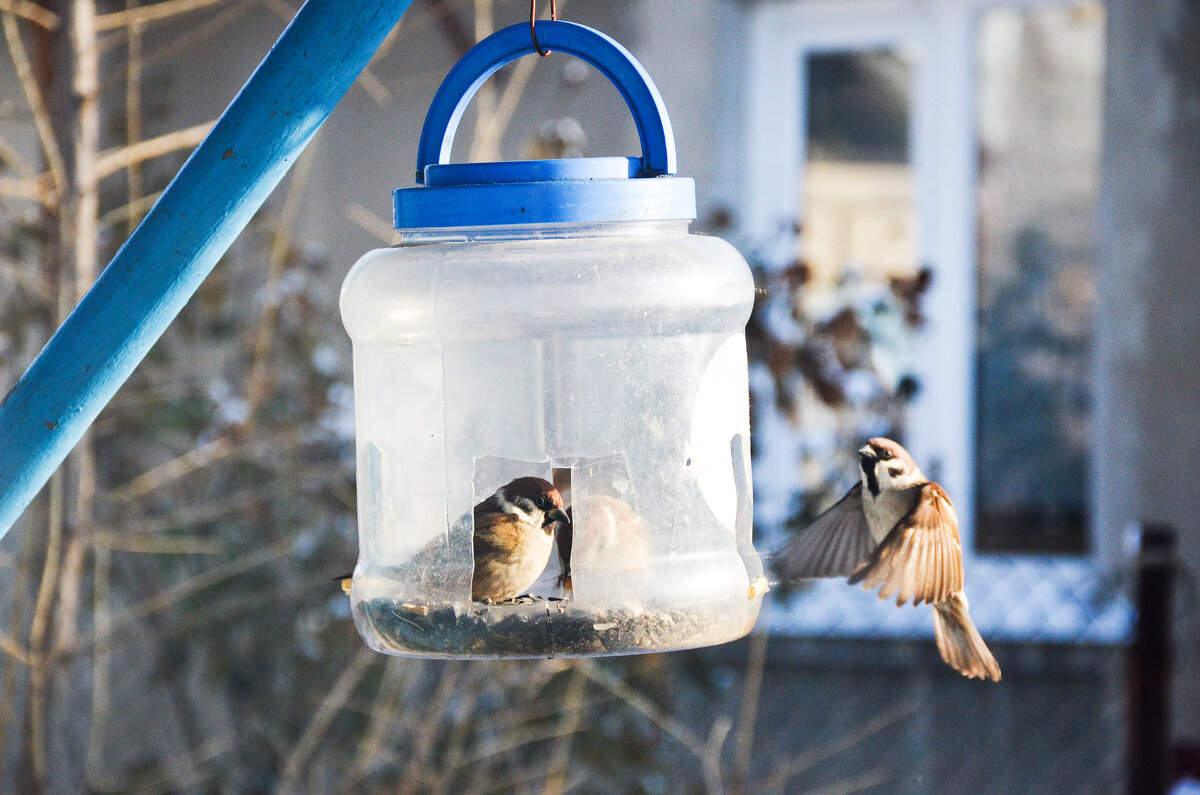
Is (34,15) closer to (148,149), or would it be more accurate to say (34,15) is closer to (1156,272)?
(148,149)

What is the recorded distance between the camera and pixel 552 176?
49.8 inches

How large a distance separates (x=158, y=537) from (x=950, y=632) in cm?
267

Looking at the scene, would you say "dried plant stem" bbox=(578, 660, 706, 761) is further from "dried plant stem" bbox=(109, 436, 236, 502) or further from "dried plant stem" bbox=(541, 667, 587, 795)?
"dried plant stem" bbox=(109, 436, 236, 502)

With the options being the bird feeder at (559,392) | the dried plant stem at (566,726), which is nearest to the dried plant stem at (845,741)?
the dried plant stem at (566,726)

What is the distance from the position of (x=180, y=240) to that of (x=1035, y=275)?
413cm

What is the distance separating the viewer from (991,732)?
441 cm

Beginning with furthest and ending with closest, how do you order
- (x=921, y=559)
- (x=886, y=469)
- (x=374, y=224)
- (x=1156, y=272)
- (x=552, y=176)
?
1. (x=1156, y=272)
2. (x=374, y=224)
3. (x=886, y=469)
4. (x=921, y=559)
5. (x=552, y=176)

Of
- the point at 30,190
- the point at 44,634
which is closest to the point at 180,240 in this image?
the point at 44,634

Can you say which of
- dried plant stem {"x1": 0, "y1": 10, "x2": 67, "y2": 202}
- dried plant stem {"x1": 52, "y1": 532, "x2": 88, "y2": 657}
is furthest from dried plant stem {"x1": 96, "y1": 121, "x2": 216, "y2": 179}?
dried plant stem {"x1": 52, "y1": 532, "x2": 88, "y2": 657}

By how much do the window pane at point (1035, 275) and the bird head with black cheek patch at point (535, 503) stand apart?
142 inches

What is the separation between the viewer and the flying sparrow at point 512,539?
4.57 ft

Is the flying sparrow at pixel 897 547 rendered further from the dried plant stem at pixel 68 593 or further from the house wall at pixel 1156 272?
the house wall at pixel 1156 272

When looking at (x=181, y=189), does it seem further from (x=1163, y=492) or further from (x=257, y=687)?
(x=1163, y=492)

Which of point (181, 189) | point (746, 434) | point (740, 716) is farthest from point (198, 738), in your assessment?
point (181, 189)
